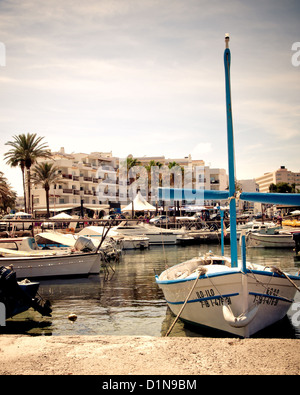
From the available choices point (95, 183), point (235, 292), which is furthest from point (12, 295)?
point (95, 183)

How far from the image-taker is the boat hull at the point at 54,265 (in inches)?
862

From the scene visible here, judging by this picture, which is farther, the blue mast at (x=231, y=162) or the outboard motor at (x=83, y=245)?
the outboard motor at (x=83, y=245)

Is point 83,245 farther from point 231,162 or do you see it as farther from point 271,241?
point 271,241

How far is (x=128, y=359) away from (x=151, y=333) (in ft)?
19.3

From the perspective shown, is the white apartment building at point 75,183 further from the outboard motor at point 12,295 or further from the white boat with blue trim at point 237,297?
the white boat with blue trim at point 237,297

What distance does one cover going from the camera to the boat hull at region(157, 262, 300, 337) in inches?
376

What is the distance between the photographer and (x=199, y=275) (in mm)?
10188

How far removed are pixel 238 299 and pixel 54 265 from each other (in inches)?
605

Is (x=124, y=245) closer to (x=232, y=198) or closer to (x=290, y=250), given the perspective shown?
(x=290, y=250)

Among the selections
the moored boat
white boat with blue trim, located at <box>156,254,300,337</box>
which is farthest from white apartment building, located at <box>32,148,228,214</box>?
white boat with blue trim, located at <box>156,254,300,337</box>

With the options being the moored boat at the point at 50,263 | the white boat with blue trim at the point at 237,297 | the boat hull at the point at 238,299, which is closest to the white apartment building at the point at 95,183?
the moored boat at the point at 50,263

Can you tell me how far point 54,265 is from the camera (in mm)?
22719

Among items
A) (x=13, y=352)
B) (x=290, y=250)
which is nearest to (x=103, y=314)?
(x=13, y=352)

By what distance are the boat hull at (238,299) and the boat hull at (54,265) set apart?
13.0 meters
